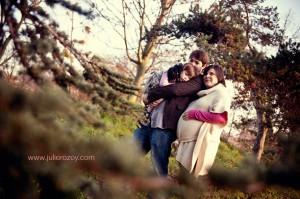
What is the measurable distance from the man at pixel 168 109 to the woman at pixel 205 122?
7 cm

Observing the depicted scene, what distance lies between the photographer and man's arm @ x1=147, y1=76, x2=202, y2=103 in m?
3.46

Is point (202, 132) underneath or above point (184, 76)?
underneath

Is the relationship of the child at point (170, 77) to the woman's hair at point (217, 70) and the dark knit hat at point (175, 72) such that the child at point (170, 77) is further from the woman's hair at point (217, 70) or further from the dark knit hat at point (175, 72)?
the woman's hair at point (217, 70)

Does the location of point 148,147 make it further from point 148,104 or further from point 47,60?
point 47,60

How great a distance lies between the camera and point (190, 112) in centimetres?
351

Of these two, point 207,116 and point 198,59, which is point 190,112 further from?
point 198,59

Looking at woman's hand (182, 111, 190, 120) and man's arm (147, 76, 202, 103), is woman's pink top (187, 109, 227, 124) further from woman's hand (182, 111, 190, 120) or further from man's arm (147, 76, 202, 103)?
man's arm (147, 76, 202, 103)

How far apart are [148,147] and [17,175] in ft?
8.75

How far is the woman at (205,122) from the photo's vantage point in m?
3.51

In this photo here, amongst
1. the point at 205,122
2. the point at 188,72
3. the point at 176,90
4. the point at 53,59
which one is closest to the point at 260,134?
the point at 205,122

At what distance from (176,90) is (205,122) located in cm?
46

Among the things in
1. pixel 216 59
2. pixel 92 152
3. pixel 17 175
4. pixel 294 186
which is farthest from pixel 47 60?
pixel 216 59

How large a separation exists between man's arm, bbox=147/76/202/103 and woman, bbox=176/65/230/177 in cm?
9

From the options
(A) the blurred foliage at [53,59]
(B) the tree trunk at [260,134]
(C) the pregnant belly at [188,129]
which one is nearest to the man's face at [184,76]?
(C) the pregnant belly at [188,129]
